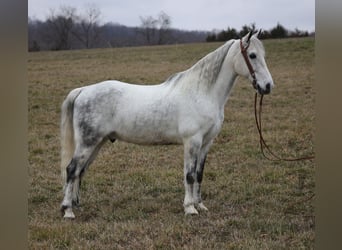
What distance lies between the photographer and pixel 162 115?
271 centimetres

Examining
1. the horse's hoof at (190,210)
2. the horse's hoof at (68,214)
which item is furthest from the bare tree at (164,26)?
the horse's hoof at (68,214)

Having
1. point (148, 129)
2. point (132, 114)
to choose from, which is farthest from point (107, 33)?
point (148, 129)

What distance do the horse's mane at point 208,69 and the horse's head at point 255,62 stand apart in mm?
157

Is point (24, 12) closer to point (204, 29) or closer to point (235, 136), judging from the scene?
point (204, 29)

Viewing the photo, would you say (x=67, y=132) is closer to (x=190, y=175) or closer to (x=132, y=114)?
(x=132, y=114)

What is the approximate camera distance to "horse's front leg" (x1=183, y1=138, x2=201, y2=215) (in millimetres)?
2695

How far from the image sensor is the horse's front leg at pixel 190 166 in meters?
2.70

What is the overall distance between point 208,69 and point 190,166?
688 millimetres

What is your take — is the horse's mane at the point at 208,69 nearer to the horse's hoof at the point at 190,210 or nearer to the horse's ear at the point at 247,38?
the horse's ear at the point at 247,38

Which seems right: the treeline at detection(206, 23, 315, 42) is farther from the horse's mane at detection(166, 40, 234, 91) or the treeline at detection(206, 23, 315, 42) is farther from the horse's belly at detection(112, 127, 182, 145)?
the horse's belly at detection(112, 127, 182, 145)

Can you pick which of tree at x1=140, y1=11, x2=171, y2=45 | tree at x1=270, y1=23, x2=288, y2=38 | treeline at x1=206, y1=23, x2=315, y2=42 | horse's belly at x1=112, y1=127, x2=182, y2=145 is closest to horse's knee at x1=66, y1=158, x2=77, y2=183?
horse's belly at x1=112, y1=127, x2=182, y2=145

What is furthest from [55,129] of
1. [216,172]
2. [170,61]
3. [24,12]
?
[24,12]

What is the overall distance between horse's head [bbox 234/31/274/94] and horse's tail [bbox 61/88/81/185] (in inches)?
47.5

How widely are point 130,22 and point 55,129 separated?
1.86m
